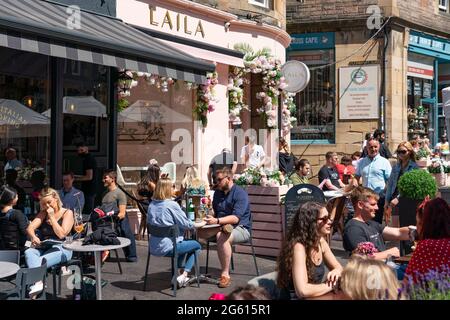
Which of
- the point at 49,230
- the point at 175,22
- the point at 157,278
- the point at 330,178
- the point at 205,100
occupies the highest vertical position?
the point at 175,22

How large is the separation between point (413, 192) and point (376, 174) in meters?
2.29

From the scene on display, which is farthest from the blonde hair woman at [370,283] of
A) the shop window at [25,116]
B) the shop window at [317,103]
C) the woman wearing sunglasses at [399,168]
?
the shop window at [317,103]

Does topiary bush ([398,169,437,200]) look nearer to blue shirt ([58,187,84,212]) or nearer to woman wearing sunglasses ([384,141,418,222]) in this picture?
woman wearing sunglasses ([384,141,418,222])

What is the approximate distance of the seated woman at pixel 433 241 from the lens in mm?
4750

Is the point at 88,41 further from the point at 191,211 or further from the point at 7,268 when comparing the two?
the point at 7,268

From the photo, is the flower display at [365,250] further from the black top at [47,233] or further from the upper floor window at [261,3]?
the upper floor window at [261,3]

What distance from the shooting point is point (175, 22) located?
504 inches

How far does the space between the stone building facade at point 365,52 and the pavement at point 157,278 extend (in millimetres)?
11147

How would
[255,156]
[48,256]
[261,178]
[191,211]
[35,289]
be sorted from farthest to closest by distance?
[255,156]
[261,178]
[191,211]
[48,256]
[35,289]

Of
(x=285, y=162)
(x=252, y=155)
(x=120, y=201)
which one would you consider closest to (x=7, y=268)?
(x=120, y=201)

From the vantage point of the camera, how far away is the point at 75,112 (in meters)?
10.7

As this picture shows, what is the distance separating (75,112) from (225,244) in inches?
166
